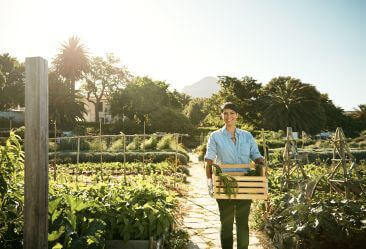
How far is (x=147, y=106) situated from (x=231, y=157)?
38491mm

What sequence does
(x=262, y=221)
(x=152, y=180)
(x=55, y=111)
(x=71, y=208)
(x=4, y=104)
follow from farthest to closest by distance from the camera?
(x=4, y=104), (x=55, y=111), (x=152, y=180), (x=262, y=221), (x=71, y=208)

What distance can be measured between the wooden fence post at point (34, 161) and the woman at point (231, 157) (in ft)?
6.19

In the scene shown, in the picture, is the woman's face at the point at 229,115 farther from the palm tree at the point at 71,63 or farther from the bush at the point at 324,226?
the palm tree at the point at 71,63

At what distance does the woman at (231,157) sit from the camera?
149 inches

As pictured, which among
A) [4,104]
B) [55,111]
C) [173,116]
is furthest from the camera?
[4,104]

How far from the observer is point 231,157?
393 centimetres

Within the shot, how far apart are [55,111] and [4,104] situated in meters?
8.45

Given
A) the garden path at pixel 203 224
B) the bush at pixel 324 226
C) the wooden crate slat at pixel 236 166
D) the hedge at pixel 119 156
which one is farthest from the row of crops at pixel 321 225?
the hedge at pixel 119 156

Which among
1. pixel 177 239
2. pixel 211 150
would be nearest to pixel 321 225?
pixel 211 150

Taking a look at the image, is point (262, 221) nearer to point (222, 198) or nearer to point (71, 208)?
point (222, 198)

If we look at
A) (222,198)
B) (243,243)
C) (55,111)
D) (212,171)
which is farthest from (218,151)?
(55,111)

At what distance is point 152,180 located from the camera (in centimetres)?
958

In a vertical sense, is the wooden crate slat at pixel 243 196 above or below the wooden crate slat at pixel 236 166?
below

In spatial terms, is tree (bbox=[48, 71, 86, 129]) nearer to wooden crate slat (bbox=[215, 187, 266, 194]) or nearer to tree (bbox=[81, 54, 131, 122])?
tree (bbox=[81, 54, 131, 122])
